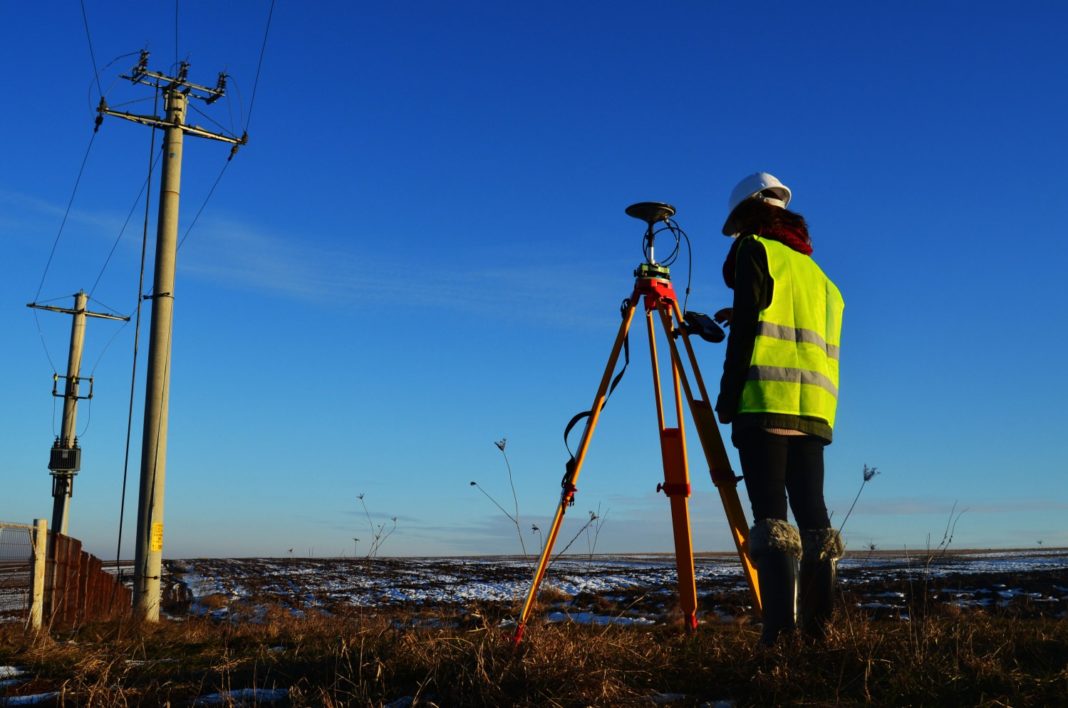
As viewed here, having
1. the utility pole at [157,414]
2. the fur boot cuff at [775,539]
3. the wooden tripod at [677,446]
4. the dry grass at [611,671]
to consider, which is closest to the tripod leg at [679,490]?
the wooden tripod at [677,446]

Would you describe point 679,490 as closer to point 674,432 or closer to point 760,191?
point 674,432

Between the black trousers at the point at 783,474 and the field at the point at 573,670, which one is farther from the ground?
the black trousers at the point at 783,474

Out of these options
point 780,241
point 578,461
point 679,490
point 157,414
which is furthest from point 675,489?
point 157,414

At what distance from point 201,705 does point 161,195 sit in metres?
9.99

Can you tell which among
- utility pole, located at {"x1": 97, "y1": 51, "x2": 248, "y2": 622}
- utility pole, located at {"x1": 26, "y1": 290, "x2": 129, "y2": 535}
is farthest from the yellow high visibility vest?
utility pole, located at {"x1": 26, "y1": 290, "x2": 129, "y2": 535}

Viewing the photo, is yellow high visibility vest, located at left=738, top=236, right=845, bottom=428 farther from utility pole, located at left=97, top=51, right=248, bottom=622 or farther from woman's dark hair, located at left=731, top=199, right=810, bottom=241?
utility pole, located at left=97, top=51, right=248, bottom=622

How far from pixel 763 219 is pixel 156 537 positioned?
9501 millimetres

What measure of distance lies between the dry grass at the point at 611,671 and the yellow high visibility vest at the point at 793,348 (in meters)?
0.88

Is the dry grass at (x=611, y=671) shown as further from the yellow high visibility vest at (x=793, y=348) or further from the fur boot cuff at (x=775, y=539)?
the yellow high visibility vest at (x=793, y=348)

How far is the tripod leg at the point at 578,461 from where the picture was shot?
372cm

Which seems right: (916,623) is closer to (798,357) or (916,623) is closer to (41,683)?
(798,357)

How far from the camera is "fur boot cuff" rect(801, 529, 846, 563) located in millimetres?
3539

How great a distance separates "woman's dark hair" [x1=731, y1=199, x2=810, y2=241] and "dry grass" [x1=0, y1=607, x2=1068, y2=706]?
1.65 metres

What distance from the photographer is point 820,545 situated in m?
3.55
